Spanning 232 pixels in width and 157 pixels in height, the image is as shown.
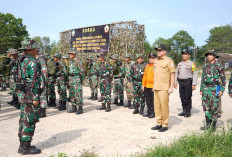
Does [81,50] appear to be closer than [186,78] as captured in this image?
No

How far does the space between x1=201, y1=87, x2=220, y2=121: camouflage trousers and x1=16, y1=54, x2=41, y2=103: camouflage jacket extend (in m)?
3.85

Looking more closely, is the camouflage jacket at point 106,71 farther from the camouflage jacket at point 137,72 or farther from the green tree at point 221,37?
the green tree at point 221,37

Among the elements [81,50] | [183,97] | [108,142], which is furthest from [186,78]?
[81,50]

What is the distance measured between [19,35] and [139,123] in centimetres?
3487

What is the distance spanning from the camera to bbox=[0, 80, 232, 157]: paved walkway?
3924 millimetres

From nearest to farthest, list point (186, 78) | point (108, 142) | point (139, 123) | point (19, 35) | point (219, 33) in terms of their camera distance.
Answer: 1. point (108, 142)
2. point (139, 123)
3. point (186, 78)
4. point (19, 35)
5. point (219, 33)

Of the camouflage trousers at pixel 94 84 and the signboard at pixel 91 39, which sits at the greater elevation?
the signboard at pixel 91 39

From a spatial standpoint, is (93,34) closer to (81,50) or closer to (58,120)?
(81,50)

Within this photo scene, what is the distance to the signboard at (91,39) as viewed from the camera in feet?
39.6

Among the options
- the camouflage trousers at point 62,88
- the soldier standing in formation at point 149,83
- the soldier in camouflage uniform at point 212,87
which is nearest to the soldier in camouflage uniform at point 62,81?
the camouflage trousers at point 62,88

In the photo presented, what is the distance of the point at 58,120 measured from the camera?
5.98m

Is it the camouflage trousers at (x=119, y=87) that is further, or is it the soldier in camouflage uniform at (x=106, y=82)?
the camouflage trousers at (x=119, y=87)

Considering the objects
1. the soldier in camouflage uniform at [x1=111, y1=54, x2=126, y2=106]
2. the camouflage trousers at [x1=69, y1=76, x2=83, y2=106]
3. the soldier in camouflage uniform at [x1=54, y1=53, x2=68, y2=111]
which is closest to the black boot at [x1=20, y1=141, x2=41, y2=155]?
the camouflage trousers at [x1=69, y1=76, x2=83, y2=106]

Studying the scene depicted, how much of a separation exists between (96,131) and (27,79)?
7.07 ft
